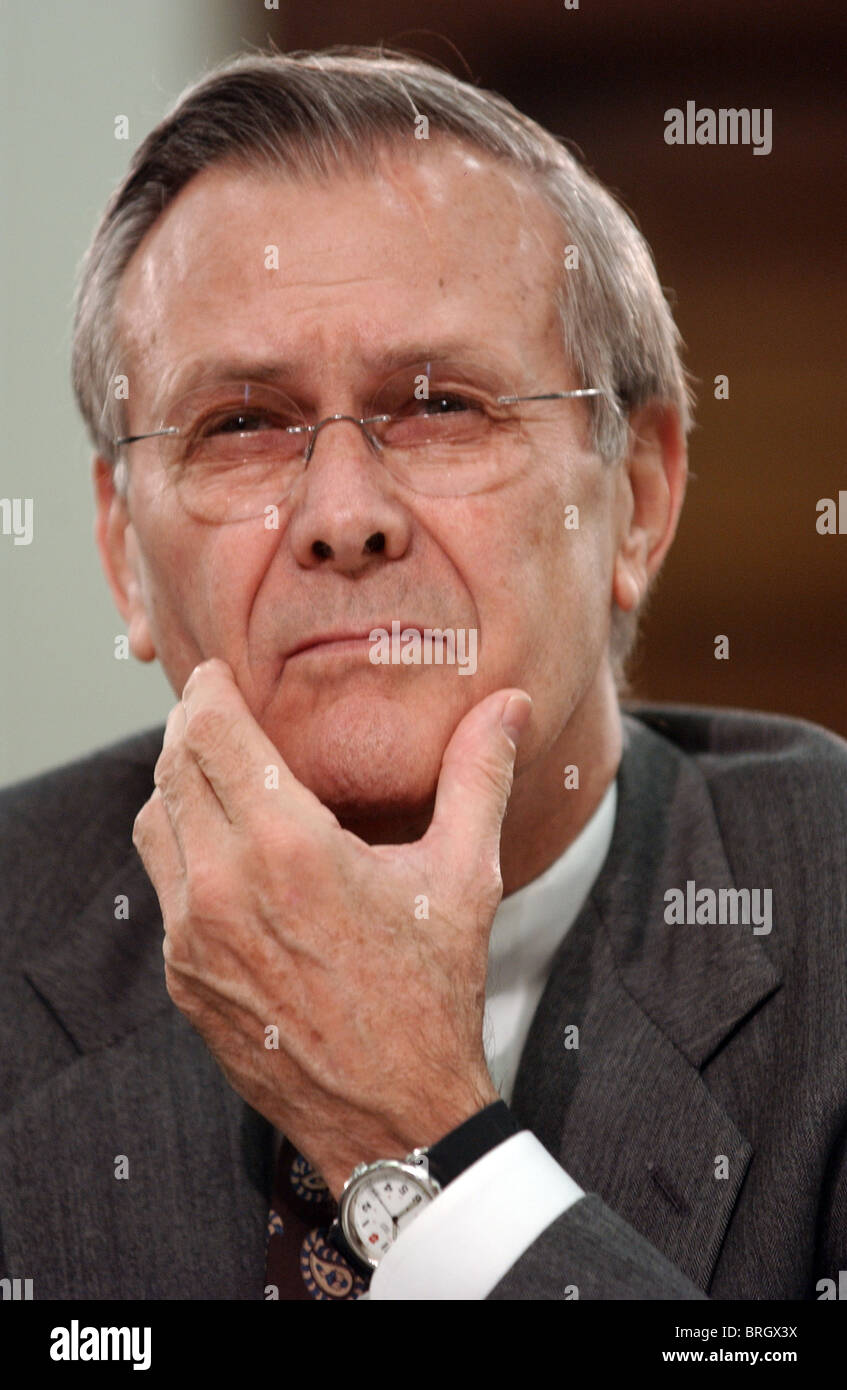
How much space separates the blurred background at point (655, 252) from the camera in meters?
2.59

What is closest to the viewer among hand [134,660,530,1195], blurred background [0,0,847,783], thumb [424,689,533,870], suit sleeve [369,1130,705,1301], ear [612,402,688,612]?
suit sleeve [369,1130,705,1301]

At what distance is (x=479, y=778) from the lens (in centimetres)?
163

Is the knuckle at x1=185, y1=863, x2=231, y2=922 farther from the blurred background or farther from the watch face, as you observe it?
the blurred background

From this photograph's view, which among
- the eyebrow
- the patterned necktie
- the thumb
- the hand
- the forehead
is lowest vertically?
the patterned necktie

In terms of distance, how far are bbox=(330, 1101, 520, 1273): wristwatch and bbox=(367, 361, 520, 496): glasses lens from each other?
2.56 ft

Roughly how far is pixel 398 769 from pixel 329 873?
207 mm

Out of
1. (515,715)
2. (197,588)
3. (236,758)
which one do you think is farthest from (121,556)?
(515,715)

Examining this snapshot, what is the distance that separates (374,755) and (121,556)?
0.74 metres

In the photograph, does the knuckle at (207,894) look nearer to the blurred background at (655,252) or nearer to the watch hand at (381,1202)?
the watch hand at (381,1202)

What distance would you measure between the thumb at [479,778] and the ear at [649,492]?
1.33ft

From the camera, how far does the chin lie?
1.69 meters

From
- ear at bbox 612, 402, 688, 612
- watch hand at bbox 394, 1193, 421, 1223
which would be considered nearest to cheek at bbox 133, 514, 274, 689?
ear at bbox 612, 402, 688, 612

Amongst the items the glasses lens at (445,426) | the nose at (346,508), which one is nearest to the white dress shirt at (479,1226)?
the nose at (346,508)

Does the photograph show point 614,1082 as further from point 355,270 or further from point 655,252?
point 655,252
